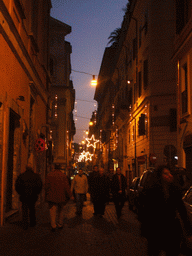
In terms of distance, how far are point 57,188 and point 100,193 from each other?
14.4 ft

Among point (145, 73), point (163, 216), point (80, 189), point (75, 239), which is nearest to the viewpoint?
point (163, 216)

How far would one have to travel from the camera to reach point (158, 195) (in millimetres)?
6121

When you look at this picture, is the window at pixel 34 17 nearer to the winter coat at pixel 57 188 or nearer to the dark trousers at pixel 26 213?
the winter coat at pixel 57 188

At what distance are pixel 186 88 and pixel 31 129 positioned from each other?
6900mm

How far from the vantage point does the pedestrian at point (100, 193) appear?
15.2 metres

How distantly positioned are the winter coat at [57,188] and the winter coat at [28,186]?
1.29 ft

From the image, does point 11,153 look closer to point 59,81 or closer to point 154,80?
point 154,80

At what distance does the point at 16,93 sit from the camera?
13.5 meters

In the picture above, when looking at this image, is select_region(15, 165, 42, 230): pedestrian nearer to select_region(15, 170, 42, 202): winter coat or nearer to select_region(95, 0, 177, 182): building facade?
select_region(15, 170, 42, 202): winter coat

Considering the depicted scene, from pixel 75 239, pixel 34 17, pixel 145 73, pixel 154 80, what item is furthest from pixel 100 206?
pixel 145 73

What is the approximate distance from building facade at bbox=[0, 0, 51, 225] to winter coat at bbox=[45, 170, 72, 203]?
4.28ft

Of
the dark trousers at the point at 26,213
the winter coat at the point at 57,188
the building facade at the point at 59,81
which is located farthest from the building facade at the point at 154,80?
the building facade at the point at 59,81

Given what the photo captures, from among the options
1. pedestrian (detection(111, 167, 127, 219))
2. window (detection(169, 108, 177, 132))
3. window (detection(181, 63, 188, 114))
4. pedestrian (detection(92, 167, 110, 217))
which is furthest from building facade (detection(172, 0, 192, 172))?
window (detection(169, 108, 177, 132))

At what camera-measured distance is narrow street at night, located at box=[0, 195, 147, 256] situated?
813cm
